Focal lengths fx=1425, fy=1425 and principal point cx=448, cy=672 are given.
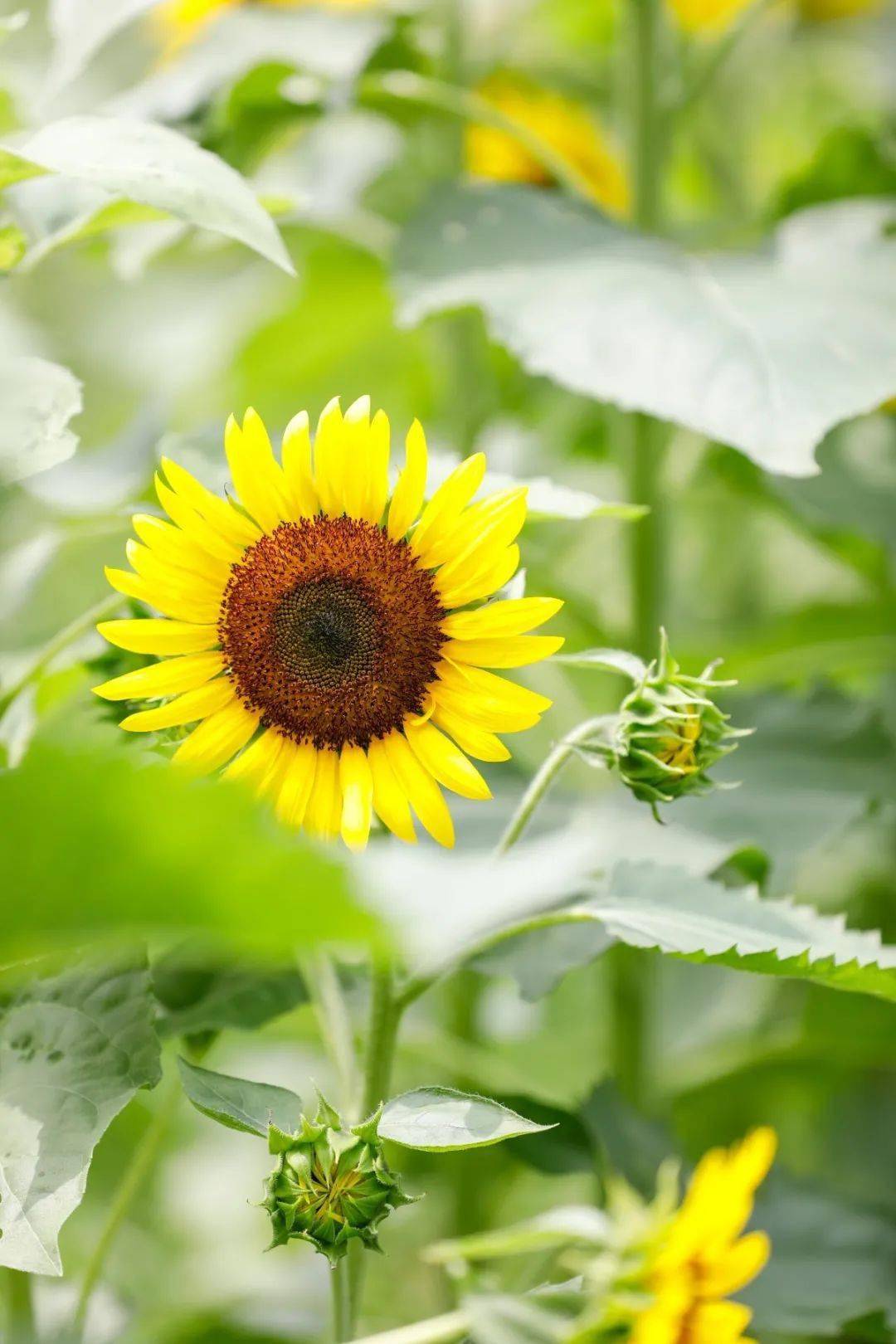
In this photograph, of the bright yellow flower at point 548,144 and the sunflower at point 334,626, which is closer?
the sunflower at point 334,626

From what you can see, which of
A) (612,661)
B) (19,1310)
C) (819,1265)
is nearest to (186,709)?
(612,661)

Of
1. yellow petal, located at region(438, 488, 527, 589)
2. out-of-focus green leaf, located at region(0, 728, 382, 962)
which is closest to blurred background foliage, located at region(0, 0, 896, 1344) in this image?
out-of-focus green leaf, located at region(0, 728, 382, 962)

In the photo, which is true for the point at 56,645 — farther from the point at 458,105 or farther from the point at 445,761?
the point at 458,105

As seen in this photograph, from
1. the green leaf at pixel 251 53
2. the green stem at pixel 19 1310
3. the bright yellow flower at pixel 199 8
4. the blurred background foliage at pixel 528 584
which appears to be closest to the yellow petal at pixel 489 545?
the blurred background foliage at pixel 528 584

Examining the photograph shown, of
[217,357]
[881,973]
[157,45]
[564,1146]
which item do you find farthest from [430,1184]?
[157,45]

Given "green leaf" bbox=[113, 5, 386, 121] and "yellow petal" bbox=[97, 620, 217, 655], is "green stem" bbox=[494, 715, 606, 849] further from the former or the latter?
"green leaf" bbox=[113, 5, 386, 121]

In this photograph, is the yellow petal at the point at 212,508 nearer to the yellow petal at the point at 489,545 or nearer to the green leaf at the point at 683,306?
the yellow petal at the point at 489,545
